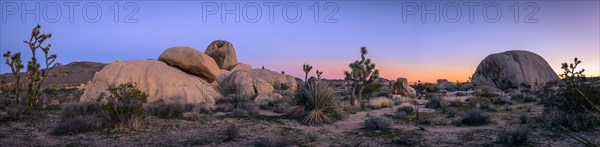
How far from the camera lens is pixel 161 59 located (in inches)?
810

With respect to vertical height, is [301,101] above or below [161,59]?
below

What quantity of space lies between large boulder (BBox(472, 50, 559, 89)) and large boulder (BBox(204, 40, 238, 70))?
23136mm

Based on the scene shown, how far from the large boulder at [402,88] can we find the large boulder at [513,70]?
5.97 meters

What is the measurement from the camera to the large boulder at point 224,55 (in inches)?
1594

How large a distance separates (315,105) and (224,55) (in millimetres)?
29478

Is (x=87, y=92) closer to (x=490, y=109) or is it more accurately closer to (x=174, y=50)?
(x=174, y=50)

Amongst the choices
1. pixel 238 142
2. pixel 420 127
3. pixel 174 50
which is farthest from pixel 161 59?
pixel 420 127

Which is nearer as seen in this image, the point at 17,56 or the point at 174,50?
the point at 17,56

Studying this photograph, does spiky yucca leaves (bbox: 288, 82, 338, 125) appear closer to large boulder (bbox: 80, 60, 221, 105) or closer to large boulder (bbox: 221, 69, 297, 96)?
large boulder (bbox: 80, 60, 221, 105)

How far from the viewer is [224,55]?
135 feet

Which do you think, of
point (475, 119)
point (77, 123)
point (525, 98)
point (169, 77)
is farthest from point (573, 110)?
point (169, 77)

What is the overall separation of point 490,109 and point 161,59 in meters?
15.3

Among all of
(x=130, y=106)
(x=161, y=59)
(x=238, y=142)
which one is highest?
(x=161, y=59)

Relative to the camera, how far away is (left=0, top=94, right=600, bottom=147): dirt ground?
30.1 ft
